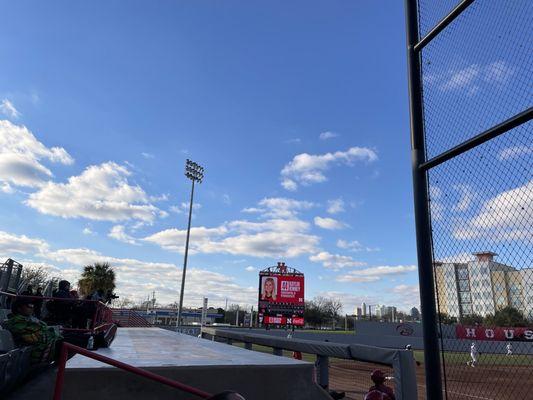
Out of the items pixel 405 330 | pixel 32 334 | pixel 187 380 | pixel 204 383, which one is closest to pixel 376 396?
pixel 204 383

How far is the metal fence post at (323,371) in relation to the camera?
516 cm

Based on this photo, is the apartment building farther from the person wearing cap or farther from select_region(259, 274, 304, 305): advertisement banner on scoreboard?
select_region(259, 274, 304, 305): advertisement banner on scoreboard

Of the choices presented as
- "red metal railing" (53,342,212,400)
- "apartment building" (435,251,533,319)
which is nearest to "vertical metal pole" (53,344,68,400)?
"red metal railing" (53,342,212,400)

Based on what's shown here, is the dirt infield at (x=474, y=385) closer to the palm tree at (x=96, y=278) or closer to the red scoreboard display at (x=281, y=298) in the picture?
the red scoreboard display at (x=281, y=298)

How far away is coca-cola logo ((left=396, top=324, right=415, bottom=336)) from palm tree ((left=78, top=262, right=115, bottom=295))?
3736 centimetres

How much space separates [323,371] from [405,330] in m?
54.2

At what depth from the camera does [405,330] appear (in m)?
54.3

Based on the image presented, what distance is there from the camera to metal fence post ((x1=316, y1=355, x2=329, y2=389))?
5.16 m

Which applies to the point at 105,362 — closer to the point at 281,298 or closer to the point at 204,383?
the point at 204,383

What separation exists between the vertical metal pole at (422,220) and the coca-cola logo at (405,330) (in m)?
54.4

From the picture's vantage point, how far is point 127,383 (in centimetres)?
280

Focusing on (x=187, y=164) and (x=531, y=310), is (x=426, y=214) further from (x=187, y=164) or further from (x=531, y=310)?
(x=187, y=164)

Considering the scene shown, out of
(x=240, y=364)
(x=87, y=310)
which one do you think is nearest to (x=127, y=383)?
(x=240, y=364)

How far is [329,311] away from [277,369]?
377ft
